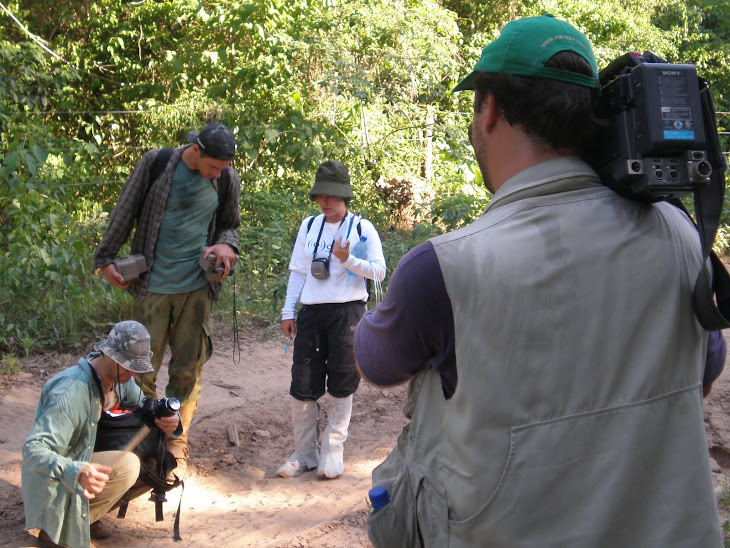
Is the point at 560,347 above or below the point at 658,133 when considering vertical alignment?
below

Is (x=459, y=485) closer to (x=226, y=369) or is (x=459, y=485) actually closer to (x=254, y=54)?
(x=226, y=369)

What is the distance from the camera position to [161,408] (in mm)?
4227

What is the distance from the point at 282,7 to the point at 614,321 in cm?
1004

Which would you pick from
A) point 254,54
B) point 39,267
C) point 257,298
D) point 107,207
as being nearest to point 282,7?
point 254,54

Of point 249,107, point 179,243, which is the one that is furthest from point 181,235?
point 249,107

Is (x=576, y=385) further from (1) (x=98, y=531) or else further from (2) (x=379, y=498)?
(1) (x=98, y=531)

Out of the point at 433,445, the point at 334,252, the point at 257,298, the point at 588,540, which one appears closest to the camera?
the point at 588,540

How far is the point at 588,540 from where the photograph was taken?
1.40m

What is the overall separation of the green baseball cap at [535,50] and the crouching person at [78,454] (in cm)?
288

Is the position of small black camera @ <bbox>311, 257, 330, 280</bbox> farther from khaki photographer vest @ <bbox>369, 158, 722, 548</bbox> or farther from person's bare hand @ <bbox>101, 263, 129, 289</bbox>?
khaki photographer vest @ <bbox>369, 158, 722, 548</bbox>

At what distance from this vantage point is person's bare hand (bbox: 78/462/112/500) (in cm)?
356

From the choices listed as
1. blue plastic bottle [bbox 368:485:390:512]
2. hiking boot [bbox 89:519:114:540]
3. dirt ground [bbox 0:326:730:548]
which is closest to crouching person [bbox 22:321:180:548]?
hiking boot [bbox 89:519:114:540]

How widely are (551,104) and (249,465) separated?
444cm

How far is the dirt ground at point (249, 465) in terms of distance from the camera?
14.1 feet
